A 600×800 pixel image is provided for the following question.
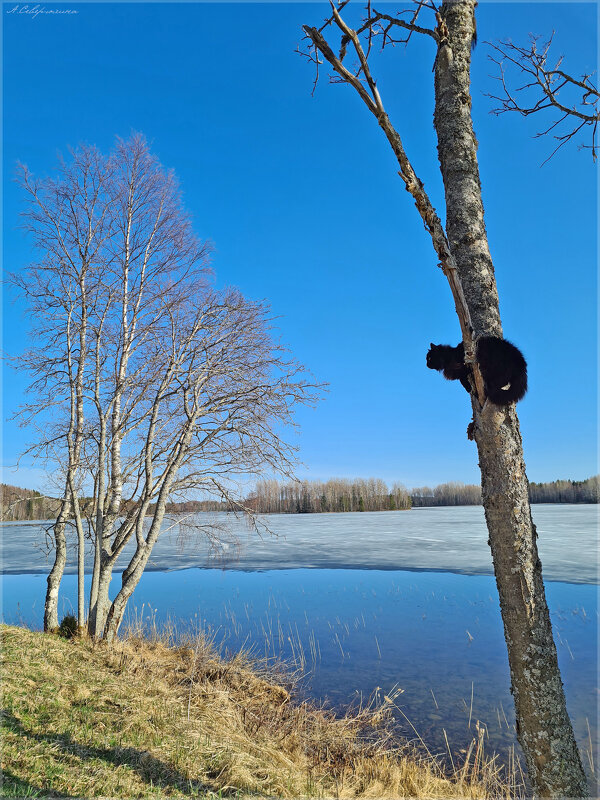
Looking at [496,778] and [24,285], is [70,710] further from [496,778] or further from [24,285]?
[24,285]

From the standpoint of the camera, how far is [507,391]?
7.23 feet

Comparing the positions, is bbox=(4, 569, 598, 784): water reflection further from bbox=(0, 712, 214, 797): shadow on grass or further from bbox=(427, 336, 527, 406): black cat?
bbox=(427, 336, 527, 406): black cat

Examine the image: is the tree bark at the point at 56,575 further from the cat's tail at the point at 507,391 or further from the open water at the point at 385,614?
the cat's tail at the point at 507,391

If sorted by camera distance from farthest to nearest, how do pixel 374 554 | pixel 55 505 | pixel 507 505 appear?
pixel 374 554 → pixel 55 505 → pixel 507 505

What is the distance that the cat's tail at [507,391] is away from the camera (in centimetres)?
220

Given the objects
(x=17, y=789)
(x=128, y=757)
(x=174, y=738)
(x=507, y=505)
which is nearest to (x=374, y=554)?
(x=174, y=738)

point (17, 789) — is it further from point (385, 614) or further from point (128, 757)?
point (385, 614)

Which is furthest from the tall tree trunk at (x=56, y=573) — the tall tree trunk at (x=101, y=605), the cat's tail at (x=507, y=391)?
the cat's tail at (x=507, y=391)

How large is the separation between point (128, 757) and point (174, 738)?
1.70 ft

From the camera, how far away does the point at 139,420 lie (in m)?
7.36

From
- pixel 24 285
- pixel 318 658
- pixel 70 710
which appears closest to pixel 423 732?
pixel 318 658

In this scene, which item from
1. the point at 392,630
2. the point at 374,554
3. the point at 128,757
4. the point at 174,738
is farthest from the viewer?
the point at 374,554

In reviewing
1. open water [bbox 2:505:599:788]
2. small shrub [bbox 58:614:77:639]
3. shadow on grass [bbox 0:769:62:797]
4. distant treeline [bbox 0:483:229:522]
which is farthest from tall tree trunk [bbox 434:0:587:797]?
small shrub [bbox 58:614:77:639]

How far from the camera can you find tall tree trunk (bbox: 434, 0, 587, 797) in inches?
80.7
